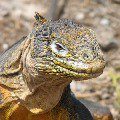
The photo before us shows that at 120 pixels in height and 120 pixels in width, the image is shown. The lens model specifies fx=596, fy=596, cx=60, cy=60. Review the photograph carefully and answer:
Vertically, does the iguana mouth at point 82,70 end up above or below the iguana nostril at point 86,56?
below

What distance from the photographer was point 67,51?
3975mm

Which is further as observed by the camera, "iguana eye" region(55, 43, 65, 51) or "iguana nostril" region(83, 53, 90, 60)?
"iguana eye" region(55, 43, 65, 51)

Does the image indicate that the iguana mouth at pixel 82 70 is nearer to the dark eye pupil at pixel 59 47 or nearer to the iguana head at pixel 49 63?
the iguana head at pixel 49 63

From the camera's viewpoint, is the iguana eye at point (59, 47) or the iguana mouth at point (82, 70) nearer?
the iguana mouth at point (82, 70)

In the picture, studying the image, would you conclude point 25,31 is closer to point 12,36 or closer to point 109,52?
point 12,36

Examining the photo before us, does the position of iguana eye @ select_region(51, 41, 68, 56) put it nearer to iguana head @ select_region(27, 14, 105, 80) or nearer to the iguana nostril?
iguana head @ select_region(27, 14, 105, 80)

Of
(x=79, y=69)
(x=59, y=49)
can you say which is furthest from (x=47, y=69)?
(x=79, y=69)

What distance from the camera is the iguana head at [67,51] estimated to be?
12.7ft

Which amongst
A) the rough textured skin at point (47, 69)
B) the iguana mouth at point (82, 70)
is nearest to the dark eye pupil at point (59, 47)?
the rough textured skin at point (47, 69)

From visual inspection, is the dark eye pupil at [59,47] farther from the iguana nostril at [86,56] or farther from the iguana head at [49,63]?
the iguana nostril at [86,56]

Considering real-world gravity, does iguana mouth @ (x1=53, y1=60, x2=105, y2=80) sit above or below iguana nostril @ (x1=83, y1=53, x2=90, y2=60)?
below

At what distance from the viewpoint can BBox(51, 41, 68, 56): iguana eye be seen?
3984 mm

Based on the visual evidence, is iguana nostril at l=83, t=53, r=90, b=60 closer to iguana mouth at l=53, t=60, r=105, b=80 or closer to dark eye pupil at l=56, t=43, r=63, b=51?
iguana mouth at l=53, t=60, r=105, b=80

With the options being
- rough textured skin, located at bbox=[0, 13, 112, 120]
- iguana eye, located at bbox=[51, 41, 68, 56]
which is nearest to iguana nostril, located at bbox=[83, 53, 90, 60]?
rough textured skin, located at bbox=[0, 13, 112, 120]
